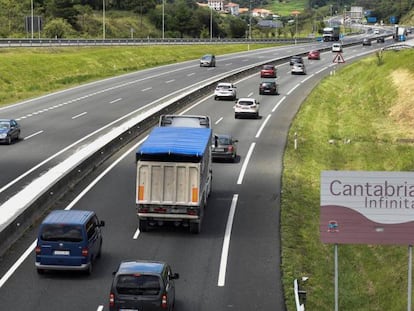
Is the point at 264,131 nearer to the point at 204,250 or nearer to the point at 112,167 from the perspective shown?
the point at 112,167

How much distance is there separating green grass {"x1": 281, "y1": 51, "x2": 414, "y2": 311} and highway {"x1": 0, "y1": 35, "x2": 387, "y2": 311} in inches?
36.3

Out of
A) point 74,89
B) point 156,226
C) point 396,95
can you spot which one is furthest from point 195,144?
point 74,89

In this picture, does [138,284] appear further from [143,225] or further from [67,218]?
[143,225]

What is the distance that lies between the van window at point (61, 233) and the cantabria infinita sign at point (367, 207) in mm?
7567

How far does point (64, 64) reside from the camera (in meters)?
89.5

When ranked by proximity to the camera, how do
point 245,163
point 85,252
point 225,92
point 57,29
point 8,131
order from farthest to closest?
1. point 57,29
2. point 225,92
3. point 8,131
4. point 245,163
5. point 85,252

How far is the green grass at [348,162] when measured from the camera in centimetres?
2705

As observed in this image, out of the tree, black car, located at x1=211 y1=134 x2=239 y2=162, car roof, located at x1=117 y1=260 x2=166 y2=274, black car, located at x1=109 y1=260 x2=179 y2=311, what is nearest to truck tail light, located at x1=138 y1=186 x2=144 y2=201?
car roof, located at x1=117 y1=260 x2=166 y2=274

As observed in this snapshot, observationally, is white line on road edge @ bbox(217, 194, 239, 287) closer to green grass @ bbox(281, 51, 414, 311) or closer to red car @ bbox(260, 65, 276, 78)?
green grass @ bbox(281, 51, 414, 311)

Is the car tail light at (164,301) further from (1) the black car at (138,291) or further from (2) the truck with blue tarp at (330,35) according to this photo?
(2) the truck with blue tarp at (330,35)

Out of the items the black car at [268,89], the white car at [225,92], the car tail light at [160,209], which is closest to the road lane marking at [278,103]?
the black car at [268,89]

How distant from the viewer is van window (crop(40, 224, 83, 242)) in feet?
80.4

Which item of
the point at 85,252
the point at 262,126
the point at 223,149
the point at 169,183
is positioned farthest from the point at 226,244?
the point at 262,126

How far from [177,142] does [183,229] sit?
331 centimetres
